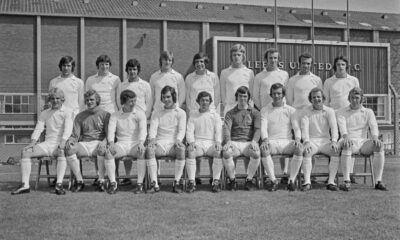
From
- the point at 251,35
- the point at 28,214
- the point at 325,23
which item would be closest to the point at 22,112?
the point at 251,35

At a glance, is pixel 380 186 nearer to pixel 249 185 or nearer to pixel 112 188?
pixel 249 185

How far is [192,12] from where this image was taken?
39344mm

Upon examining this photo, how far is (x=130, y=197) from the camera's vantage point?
7.24 metres

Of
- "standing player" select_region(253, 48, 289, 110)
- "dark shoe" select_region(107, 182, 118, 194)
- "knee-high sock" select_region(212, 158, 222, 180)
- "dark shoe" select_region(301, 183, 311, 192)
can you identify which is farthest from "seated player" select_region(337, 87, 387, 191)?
"dark shoe" select_region(107, 182, 118, 194)

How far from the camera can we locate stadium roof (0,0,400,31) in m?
35.5

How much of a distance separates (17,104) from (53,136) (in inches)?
1092

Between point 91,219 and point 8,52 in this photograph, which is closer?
point 91,219

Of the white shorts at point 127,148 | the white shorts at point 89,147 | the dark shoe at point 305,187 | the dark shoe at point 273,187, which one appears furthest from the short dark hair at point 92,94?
the dark shoe at point 305,187

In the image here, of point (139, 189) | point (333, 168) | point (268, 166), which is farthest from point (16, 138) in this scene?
point (333, 168)

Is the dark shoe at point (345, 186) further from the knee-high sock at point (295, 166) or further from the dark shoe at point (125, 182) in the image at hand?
the dark shoe at point (125, 182)

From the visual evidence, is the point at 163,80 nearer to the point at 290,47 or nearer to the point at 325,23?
the point at 290,47

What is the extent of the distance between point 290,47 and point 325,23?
8.72m

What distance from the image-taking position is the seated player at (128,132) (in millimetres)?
7879

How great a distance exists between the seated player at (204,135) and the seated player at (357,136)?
1.95m
